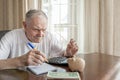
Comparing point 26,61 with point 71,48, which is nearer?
point 26,61

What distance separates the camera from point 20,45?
2000mm

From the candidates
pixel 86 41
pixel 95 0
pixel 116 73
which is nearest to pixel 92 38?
pixel 86 41

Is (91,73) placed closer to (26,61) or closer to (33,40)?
(26,61)

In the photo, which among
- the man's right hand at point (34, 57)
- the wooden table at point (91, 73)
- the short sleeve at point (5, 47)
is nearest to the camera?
the wooden table at point (91, 73)

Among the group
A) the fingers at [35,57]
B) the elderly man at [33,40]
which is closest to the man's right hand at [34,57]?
the fingers at [35,57]

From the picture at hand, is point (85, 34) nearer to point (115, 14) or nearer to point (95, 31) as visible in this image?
point (95, 31)

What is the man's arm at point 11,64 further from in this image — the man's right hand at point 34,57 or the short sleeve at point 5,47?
the short sleeve at point 5,47

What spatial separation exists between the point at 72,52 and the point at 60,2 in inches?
50.4

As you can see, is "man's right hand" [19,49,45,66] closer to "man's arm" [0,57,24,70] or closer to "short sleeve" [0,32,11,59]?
"man's arm" [0,57,24,70]

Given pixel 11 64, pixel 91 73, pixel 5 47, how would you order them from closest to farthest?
pixel 91 73 < pixel 11 64 < pixel 5 47

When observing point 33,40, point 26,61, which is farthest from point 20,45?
point 26,61

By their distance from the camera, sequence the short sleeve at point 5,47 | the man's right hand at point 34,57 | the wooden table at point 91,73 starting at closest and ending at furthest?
the wooden table at point 91,73 → the man's right hand at point 34,57 → the short sleeve at point 5,47

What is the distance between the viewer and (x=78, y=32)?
298 cm

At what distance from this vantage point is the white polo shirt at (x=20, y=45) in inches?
74.4
